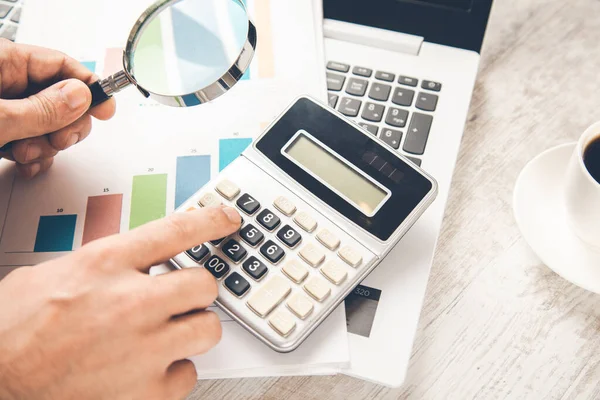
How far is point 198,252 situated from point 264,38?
11.8 inches

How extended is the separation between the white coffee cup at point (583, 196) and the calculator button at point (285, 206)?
0.86ft

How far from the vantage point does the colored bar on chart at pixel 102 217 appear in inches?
22.7

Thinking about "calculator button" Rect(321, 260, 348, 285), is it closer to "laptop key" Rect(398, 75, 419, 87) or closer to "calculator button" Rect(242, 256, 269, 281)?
"calculator button" Rect(242, 256, 269, 281)

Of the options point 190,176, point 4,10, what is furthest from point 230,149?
point 4,10

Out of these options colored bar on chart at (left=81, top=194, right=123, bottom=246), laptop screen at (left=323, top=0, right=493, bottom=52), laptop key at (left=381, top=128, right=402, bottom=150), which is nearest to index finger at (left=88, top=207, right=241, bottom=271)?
colored bar on chart at (left=81, top=194, right=123, bottom=246)

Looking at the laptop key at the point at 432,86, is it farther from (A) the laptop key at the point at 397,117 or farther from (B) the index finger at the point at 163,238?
(B) the index finger at the point at 163,238

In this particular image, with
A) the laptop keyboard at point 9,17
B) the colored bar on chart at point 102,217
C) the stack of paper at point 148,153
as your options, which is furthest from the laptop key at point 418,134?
the laptop keyboard at point 9,17

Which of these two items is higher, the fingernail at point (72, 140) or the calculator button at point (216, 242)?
the fingernail at point (72, 140)

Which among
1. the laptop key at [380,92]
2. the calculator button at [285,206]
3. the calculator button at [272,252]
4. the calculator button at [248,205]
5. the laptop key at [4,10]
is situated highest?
the laptop key at [4,10]

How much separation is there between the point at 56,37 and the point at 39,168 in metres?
0.19

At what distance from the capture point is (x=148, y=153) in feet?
2.05

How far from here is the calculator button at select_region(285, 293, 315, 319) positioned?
49cm

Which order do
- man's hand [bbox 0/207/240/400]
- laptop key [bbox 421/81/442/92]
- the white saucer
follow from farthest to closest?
laptop key [bbox 421/81/442/92]
the white saucer
man's hand [bbox 0/207/240/400]

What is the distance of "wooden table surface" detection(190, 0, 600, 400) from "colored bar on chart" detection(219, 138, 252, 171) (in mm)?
227
